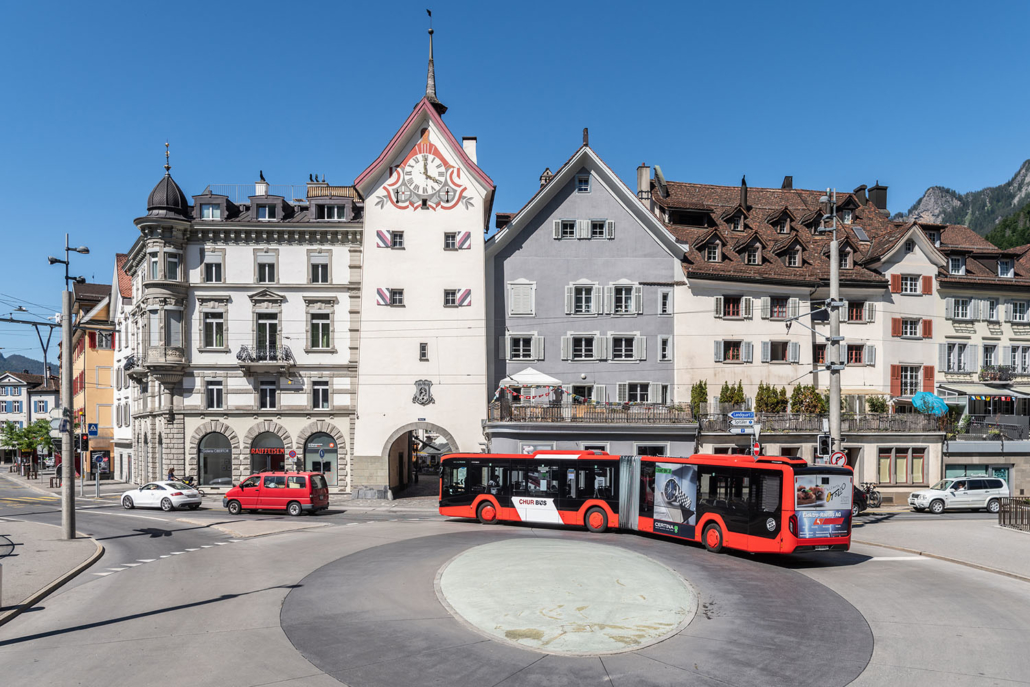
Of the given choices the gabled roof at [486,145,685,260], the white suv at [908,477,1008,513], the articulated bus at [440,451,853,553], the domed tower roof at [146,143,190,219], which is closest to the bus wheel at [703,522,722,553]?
the articulated bus at [440,451,853,553]

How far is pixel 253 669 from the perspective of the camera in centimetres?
1279

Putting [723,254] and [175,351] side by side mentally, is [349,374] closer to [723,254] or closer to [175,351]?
[175,351]

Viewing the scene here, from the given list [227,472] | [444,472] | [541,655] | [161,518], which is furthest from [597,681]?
[227,472]

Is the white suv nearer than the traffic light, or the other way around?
the traffic light

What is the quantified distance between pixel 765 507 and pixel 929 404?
2815 cm

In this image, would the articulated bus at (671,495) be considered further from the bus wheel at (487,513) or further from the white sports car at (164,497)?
the white sports car at (164,497)

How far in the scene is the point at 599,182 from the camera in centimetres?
4709

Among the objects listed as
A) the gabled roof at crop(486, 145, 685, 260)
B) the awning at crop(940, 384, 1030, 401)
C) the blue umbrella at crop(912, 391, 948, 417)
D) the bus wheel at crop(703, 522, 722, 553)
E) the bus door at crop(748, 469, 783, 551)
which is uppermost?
the gabled roof at crop(486, 145, 685, 260)

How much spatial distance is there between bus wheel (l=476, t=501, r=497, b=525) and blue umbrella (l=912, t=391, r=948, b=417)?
90.6 feet

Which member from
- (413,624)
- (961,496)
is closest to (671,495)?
(413,624)

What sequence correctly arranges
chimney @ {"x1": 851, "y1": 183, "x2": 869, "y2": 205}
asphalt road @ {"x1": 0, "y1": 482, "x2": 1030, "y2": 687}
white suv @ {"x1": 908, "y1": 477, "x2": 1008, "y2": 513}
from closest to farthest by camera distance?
asphalt road @ {"x1": 0, "y1": 482, "x2": 1030, "y2": 687} → white suv @ {"x1": 908, "y1": 477, "x2": 1008, "y2": 513} → chimney @ {"x1": 851, "y1": 183, "x2": 869, "y2": 205}

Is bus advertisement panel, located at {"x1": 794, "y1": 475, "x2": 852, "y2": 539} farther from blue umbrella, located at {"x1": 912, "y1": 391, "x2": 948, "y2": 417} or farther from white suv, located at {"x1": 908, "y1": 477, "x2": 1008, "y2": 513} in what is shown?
blue umbrella, located at {"x1": 912, "y1": 391, "x2": 948, "y2": 417}

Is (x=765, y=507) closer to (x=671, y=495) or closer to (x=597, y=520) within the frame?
(x=671, y=495)

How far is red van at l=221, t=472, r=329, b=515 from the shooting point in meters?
35.6
